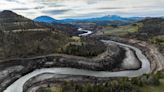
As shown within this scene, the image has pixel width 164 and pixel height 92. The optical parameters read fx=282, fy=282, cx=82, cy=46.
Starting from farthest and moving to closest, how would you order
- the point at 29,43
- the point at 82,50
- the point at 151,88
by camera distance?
the point at 29,43, the point at 82,50, the point at 151,88

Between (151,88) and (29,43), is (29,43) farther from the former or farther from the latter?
(151,88)

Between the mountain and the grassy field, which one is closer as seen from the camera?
the grassy field

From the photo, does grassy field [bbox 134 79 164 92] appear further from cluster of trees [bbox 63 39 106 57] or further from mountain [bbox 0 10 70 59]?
mountain [bbox 0 10 70 59]

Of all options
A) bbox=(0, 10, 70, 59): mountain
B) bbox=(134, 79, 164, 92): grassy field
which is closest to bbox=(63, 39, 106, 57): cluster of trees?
bbox=(0, 10, 70, 59): mountain

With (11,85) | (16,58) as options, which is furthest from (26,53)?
(11,85)

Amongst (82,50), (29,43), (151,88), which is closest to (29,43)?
(29,43)

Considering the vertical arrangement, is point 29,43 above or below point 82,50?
above

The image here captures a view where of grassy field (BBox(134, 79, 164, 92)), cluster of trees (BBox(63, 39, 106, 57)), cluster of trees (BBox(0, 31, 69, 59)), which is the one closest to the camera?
grassy field (BBox(134, 79, 164, 92))

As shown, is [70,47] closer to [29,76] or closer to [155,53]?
[29,76]

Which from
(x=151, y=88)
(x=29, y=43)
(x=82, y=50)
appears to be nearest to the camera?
(x=151, y=88)

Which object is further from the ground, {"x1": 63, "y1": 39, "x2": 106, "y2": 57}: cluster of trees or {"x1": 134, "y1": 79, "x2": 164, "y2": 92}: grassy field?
{"x1": 134, "y1": 79, "x2": 164, "y2": 92}: grassy field

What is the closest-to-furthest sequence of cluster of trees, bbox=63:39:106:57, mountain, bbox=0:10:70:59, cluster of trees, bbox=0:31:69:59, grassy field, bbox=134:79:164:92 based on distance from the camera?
1. grassy field, bbox=134:79:164:92
2. cluster of trees, bbox=0:31:69:59
3. mountain, bbox=0:10:70:59
4. cluster of trees, bbox=63:39:106:57

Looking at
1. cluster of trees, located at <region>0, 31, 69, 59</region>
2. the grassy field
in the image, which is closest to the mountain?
cluster of trees, located at <region>0, 31, 69, 59</region>
